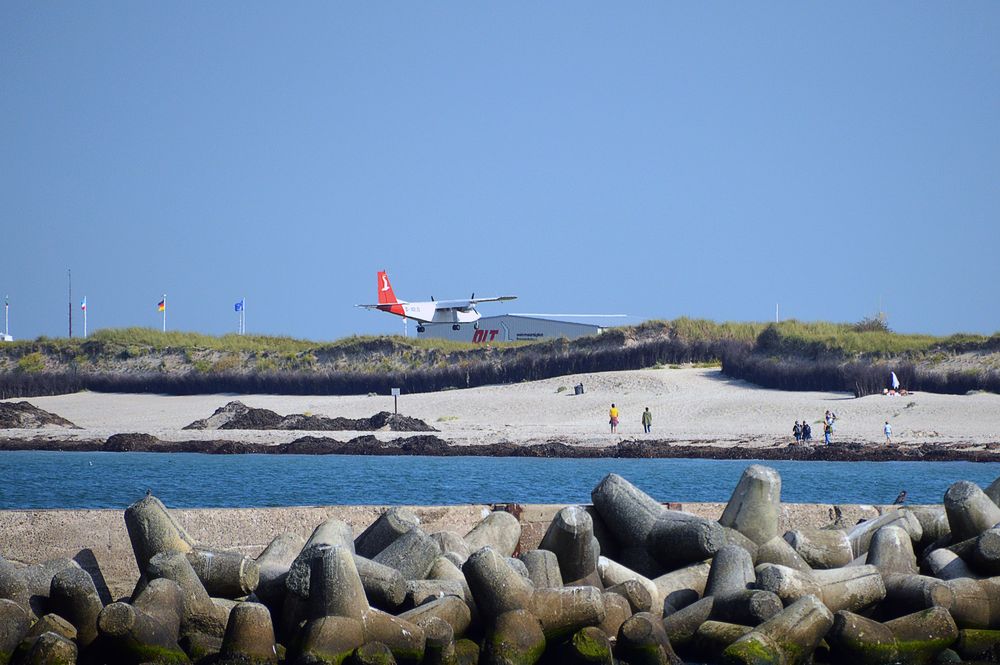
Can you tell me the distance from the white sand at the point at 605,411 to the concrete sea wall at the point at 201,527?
77.7 feet

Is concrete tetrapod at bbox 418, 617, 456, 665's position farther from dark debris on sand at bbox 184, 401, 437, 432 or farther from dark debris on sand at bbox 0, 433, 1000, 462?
dark debris on sand at bbox 184, 401, 437, 432

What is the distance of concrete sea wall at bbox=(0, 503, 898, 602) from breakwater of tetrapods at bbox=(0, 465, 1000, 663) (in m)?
0.02

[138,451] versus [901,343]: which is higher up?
[901,343]

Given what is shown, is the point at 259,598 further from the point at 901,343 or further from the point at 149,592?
the point at 901,343

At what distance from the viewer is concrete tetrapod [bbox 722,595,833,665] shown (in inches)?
301

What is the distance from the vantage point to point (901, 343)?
45.7 m

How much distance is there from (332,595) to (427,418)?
114 ft

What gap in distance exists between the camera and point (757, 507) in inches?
384

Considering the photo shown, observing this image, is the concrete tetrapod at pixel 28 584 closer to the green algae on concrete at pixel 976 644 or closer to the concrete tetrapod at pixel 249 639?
the concrete tetrapod at pixel 249 639

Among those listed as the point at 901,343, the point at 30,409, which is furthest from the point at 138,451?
the point at 901,343

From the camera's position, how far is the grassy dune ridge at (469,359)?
4369 centimetres

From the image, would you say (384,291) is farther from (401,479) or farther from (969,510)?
(969,510)

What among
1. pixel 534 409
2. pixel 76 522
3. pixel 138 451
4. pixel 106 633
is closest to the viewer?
pixel 106 633

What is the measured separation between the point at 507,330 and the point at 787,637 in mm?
65153
